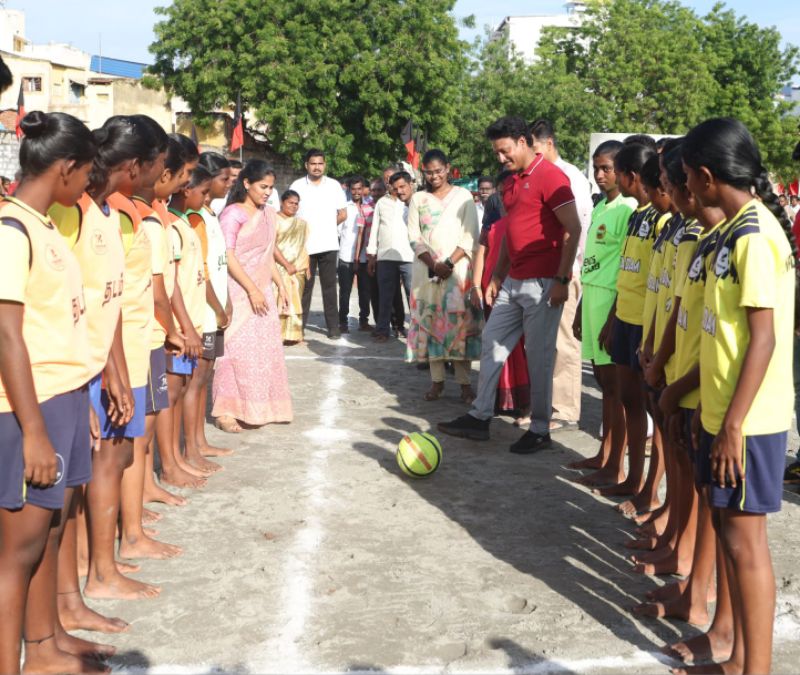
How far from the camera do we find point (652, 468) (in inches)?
212

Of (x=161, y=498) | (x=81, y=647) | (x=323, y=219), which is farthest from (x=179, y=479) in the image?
(x=323, y=219)

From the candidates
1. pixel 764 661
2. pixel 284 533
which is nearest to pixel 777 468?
pixel 764 661

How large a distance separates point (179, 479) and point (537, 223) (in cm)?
303

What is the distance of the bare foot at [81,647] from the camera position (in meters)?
3.42

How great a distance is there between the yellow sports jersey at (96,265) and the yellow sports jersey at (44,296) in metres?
0.24

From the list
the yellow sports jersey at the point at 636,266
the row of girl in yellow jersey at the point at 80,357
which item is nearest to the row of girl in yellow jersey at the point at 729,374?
the yellow sports jersey at the point at 636,266

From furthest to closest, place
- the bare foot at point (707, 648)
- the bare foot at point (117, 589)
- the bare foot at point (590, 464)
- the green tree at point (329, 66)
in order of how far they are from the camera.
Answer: the green tree at point (329, 66), the bare foot at point (590, 464), the bare foot at point (117, 589), the bare foot at point (707, 648)

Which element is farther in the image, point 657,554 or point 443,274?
point 443,274

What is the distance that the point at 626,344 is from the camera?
17.9 ft

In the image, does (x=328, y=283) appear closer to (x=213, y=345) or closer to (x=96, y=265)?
(x=213, y=345)

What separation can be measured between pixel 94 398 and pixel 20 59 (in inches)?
2066

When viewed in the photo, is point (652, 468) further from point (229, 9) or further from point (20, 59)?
point (20, 59)

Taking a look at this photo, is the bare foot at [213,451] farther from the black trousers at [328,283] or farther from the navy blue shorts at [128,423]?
the black trousers at [328,283]

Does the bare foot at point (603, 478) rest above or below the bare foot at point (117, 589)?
above
